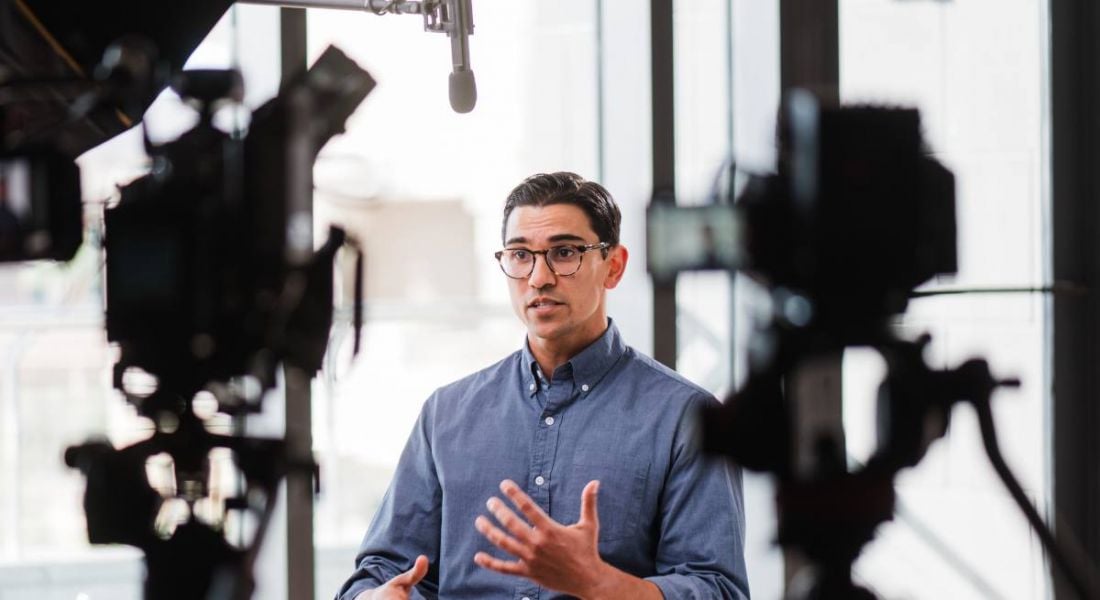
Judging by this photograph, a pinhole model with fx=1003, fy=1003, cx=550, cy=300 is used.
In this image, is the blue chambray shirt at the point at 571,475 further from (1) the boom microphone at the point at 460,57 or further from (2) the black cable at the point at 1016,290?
(1) the boom microphone at the point at 460,57

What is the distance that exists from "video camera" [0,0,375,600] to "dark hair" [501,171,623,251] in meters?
0.33

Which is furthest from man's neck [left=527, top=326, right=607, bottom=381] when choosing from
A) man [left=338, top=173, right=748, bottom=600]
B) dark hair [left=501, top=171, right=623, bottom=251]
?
dark hair [left=501, top=171, right=623, bottom=251]

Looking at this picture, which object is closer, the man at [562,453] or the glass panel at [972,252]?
the glass panel at [972,252]

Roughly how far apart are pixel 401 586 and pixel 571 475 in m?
0.21

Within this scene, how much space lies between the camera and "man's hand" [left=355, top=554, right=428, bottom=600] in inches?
40.8

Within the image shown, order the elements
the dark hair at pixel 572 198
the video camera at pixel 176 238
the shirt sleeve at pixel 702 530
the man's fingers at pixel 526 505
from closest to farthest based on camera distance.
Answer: the video camera at pixel 176 238 → the man's fingers at pixel 526 505 → the shirt sleeve at pixel 702 530 → the dark hair at pixel 572 198

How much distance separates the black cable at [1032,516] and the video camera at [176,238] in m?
0.56

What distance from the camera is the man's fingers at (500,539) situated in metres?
0.85

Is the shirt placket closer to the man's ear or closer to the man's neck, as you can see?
the man's neck

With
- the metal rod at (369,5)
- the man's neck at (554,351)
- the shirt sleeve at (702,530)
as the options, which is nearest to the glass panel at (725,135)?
the shirt sleeve at (702,530)

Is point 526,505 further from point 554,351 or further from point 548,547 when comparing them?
point 554,351

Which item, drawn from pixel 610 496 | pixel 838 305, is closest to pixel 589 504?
pixel 610 496

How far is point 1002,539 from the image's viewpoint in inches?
32.9

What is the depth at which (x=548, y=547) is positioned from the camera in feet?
2.91
